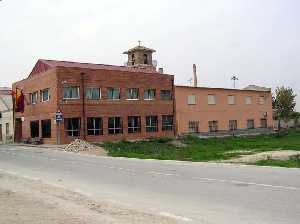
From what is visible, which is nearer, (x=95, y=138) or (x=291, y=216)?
(x=291, y=216)

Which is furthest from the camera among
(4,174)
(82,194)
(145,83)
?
(145,83)

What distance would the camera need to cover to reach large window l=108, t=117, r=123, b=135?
50.4 metres

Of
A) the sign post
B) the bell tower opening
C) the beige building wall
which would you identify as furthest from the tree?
the sign post

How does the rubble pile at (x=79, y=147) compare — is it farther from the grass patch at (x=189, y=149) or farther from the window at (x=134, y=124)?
the window at (x=134, y=124)

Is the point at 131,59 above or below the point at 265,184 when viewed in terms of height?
above

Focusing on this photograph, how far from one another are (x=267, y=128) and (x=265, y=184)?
58739 millimetres

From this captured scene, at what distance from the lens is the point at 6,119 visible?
2490 inches

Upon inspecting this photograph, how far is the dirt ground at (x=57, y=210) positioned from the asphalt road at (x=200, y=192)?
0.55 meters

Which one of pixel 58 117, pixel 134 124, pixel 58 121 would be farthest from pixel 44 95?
pixel 134 124

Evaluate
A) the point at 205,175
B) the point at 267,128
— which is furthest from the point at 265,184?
the point at 267,128

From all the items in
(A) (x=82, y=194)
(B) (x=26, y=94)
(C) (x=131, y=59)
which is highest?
(C) (x=131, y=59)

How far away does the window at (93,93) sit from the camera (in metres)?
49.0

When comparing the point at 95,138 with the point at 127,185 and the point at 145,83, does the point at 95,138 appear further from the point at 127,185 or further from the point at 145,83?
the point at 127,185

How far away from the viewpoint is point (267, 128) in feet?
232
